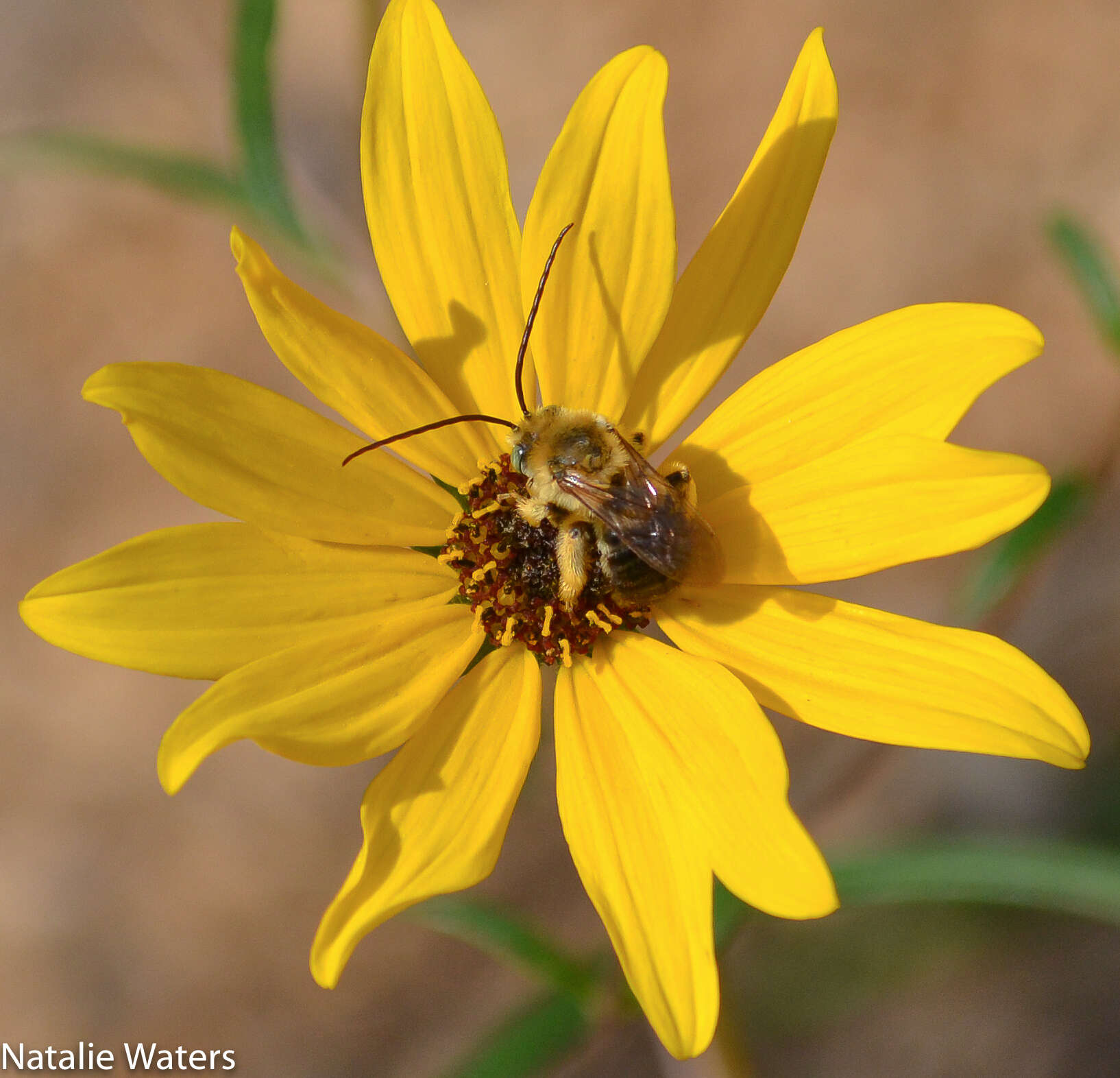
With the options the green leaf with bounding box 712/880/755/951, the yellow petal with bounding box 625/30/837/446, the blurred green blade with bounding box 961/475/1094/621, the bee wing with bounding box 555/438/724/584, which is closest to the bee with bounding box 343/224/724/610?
the bee wing with bounding box 555/438/724/584

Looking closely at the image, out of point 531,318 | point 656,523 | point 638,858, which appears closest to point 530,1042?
point 638,858

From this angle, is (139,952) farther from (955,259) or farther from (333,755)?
(955,259)

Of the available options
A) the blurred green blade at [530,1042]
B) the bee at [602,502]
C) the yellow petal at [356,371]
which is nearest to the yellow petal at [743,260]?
the bee at [602,502]

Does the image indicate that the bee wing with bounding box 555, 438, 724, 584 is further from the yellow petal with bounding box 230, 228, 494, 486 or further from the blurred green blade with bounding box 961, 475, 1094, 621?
the blurred green blade with bounding box 961, 475, 1094, 621

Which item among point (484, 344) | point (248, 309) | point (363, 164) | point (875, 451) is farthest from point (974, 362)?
point (248, 309)

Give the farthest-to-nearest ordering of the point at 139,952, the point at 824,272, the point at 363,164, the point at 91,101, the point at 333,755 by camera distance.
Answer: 1. the point at 91,101
2. the point at 824,272
3. the point at 139,952
4. the point at 363,164
5. the point at 333,755

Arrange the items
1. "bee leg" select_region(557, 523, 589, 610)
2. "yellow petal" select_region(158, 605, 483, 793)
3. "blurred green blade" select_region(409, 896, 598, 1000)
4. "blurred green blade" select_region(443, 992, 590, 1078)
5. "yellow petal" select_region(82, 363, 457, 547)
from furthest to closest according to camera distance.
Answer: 1. "blurred green blade" select_region(409, 896, 598, 1000)
2. "blurred green blade" select_region(443, 992, 590, 1078)
3. "bee leg" select_region(557, 523, 589, 610)
4. "yellow petal" select_region(82, 363, 457, 547)
5. "yellow petal" select_region(158, 605, 483, 793)

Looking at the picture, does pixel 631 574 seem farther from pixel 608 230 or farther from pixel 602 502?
pixel 608 230
